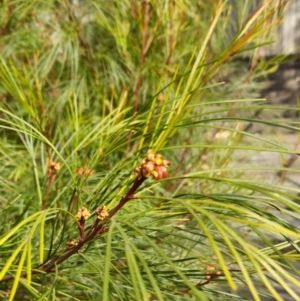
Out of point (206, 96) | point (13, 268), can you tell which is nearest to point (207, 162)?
point (206, 96)

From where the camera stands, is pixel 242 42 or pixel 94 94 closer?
pixel 242 42

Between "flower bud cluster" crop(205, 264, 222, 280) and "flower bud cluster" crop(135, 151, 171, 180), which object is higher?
"flower bud cluster" crop(135, 151, 171, 180)

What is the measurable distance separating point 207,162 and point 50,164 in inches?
19.8

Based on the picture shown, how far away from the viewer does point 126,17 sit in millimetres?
955

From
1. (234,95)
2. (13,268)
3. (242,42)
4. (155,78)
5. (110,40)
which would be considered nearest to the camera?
(242,42)

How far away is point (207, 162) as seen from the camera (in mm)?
1019

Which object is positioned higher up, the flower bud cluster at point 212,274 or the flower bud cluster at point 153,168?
the flower bud cluster at point 153,168

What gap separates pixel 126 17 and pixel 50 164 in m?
0.47

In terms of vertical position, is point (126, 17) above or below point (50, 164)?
above

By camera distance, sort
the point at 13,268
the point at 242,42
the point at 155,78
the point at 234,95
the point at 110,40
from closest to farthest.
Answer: the point at 242,42 < the point at 13,268 < the point at 155,78 < the point at 110,40 < the point at 234,95

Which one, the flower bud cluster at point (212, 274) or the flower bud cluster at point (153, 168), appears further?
the flower bud cluster at point (212, 274)

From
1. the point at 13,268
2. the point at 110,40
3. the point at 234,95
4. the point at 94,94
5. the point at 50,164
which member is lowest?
the point at 13,268

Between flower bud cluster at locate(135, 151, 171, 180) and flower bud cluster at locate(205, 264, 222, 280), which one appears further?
flower bud cluster at locate(205, 264, 222, 280)

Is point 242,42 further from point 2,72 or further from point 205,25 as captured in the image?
point 205,25
